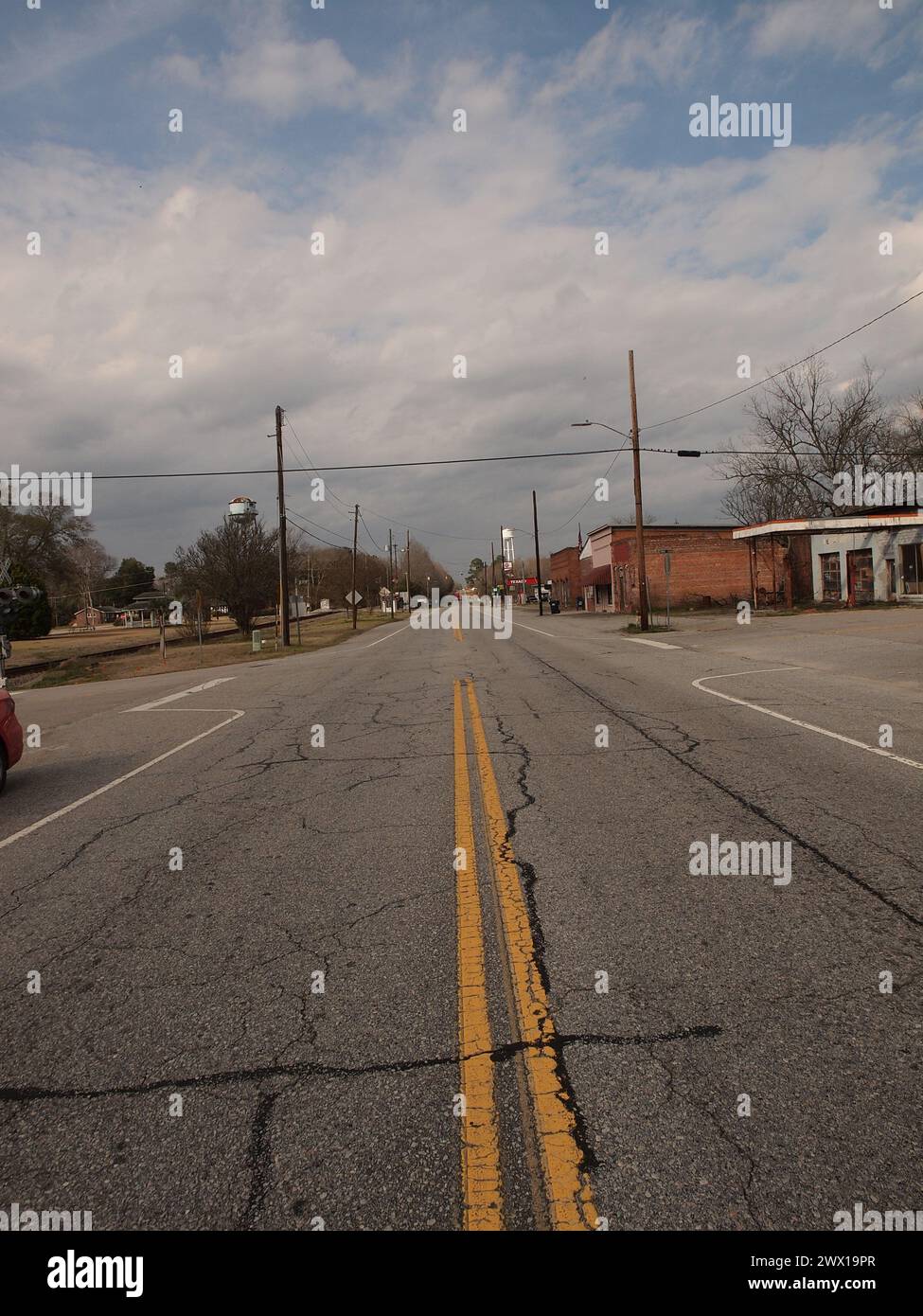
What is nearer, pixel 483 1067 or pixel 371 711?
pixel 483 1067

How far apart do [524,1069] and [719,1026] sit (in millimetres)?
801

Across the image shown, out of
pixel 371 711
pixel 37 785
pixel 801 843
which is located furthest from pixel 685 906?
pixel 371 711

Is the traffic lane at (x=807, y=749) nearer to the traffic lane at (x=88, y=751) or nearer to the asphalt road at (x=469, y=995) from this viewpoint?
the asphalt road at (x=469, y=995)

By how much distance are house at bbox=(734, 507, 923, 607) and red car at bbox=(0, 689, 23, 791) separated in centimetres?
3311

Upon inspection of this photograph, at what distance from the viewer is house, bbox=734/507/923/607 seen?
3347 cm

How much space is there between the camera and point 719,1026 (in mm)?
3102

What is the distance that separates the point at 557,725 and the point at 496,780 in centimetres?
316

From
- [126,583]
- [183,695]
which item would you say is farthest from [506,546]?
[183,695]

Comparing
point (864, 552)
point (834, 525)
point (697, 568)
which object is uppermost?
point (834, 525)

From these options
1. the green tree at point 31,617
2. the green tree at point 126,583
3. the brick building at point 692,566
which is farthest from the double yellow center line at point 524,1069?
the green tree at point 126,583

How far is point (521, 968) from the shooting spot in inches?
145

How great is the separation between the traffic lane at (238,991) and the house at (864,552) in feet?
107

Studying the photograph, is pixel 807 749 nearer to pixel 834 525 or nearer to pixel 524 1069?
pixel 524 1069
